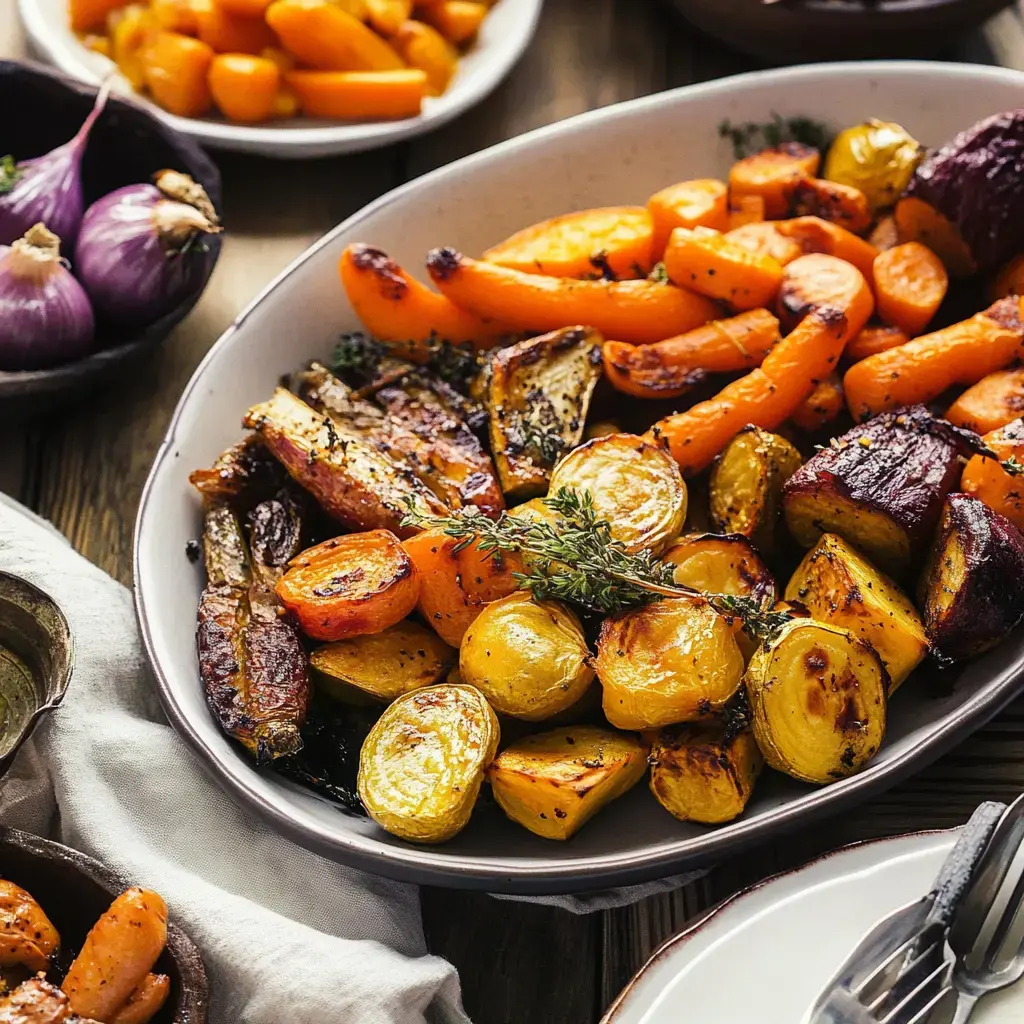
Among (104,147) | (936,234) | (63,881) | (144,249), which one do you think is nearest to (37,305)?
(144,249)

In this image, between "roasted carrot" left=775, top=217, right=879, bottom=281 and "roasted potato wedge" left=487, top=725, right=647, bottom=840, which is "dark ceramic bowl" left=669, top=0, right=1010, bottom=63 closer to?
"roasted carrot" left=775, top=217, right=879, bottom=281

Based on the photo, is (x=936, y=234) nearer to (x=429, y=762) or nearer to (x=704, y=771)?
(x=704, y=771)

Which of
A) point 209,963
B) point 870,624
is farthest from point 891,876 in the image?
point 209,963

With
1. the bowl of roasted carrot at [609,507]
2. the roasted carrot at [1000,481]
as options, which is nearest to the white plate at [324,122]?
the bowl of roasted carrot at [609,507]

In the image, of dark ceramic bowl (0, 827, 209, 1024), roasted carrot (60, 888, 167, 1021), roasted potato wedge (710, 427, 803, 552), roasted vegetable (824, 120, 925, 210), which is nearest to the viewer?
roasted carrot (60, 888, 167, 1021)

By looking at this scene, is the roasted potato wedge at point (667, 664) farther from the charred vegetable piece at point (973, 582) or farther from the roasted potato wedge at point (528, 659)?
the charred vegetable piece at point (973, 582)

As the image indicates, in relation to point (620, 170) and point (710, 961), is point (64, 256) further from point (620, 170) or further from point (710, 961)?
point (710, 961)

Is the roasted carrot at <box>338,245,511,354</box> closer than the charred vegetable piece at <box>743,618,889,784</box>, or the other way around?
the charred vegetable piece at <box>743,618,889,784</box>

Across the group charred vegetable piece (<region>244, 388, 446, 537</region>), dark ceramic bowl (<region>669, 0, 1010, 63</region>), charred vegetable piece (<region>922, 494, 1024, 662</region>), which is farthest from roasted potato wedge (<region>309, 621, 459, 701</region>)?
dark ceramic bowl (<region>669, 0, 1010, 63</region>)
